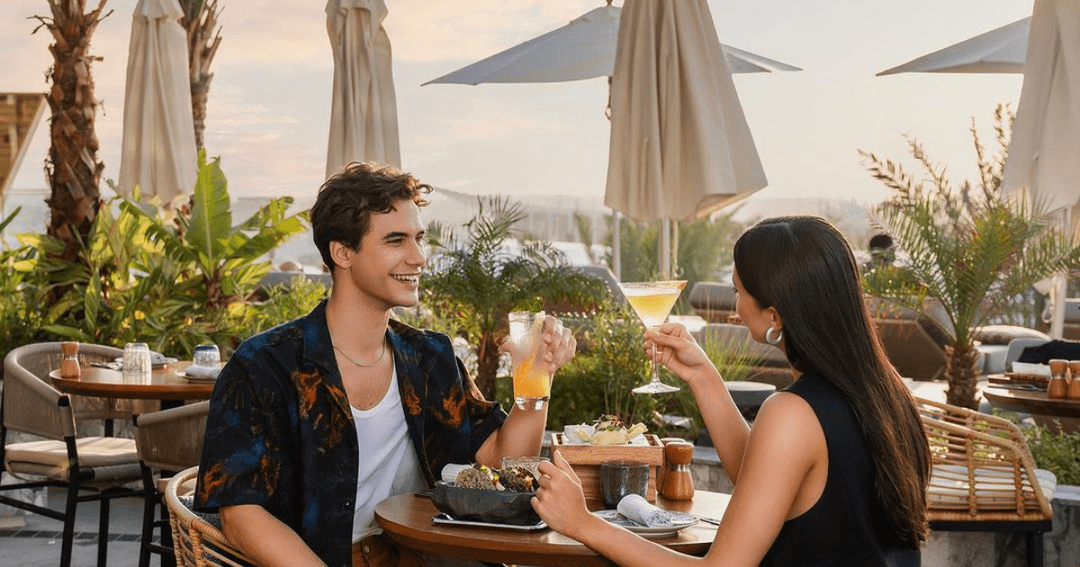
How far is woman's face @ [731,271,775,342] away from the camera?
2430mm

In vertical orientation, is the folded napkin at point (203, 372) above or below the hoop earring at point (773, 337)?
below

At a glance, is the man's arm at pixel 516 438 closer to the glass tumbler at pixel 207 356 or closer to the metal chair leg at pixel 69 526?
the metal chair leg at pixel 69 526

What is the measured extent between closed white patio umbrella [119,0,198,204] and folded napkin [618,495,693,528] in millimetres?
7290

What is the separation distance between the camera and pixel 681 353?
2.93 m

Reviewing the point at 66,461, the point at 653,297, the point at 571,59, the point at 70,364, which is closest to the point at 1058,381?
the point at 653,297

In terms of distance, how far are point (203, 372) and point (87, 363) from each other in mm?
1102

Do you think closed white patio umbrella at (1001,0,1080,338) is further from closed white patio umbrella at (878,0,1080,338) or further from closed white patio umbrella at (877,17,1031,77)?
closed white patio umbrella at (877,17,1031,77)

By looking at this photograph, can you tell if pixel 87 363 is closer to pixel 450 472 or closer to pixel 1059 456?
pixel 450 472

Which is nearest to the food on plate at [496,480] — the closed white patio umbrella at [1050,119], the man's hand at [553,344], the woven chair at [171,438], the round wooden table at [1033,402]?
the man's hand at [553,344]

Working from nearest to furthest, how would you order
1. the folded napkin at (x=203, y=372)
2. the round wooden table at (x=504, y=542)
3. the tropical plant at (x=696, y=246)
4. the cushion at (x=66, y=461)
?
the round wooden table at (x=504, y=542), the cushion at (x=66, y=461), the folded napkin at (x=203, y=372), the tropical plant at (x=696, y=246)

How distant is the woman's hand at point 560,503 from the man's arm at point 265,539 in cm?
58

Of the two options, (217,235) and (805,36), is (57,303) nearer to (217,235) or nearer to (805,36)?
(217,235)

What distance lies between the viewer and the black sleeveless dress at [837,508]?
2.30 meters

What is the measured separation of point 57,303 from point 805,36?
1688 centimetres
